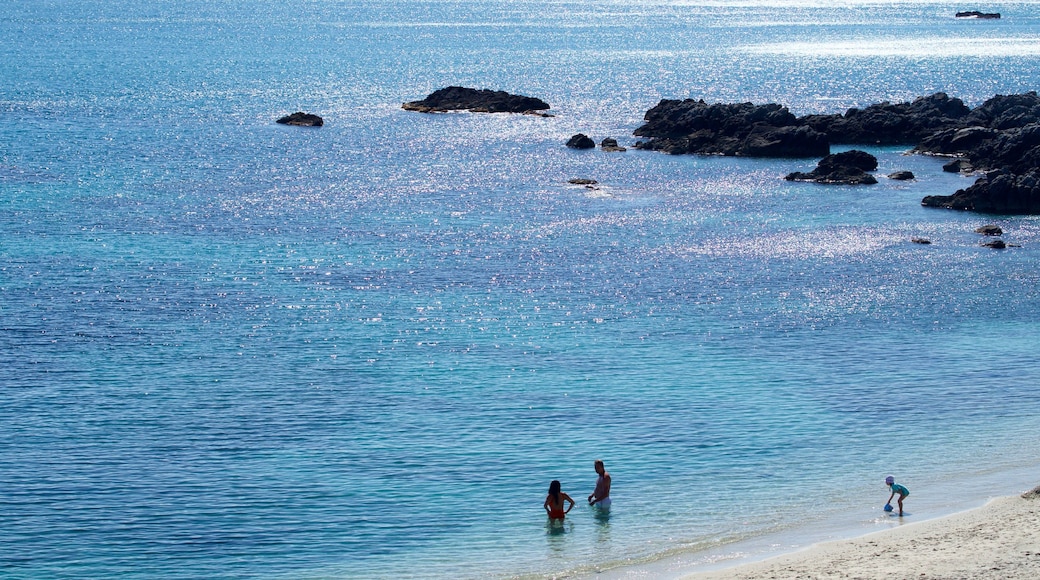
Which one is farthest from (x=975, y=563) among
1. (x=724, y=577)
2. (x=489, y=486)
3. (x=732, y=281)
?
(x=732, y=281)

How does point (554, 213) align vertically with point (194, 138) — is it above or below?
below

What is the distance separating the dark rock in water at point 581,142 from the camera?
4028 inches

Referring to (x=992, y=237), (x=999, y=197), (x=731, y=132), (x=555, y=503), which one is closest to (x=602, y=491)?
(x=555, y=503)

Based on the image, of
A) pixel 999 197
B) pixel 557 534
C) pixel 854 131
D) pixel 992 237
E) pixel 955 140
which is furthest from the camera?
pixel 854 131

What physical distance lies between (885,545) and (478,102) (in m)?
100

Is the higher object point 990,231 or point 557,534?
point 990,231

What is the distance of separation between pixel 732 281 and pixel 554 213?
18.3 meters

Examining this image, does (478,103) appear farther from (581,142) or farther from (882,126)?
(882,126)

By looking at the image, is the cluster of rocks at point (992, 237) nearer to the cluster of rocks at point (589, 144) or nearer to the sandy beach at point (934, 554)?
the cluster of rocks at point (589, 144)

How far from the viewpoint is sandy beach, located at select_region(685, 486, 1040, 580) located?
26.8m

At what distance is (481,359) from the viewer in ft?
162

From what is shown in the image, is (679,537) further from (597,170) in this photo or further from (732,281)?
(597,170)

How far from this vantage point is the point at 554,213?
254 feet

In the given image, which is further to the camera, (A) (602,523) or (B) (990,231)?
(B) (990,231)
